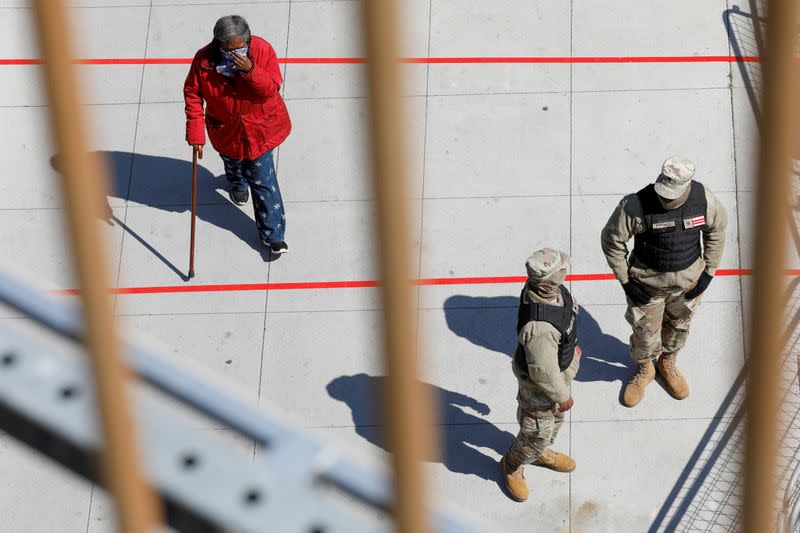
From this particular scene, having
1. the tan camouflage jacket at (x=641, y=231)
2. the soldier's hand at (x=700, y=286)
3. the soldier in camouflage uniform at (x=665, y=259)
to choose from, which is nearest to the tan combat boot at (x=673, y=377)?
the soldier in camouflage uniform at (x=665, y=259)

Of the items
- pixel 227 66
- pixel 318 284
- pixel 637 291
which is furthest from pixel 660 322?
pixel 227 66

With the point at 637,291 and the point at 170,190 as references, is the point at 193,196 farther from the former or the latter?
the point at 637,291

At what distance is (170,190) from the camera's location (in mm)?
8500

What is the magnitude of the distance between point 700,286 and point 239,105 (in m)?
2.88

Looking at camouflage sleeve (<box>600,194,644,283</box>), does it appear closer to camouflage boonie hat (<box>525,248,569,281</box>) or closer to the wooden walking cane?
camouflage boonie hat (<box>525,248,569,281</box>)

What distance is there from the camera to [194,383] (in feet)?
7.48

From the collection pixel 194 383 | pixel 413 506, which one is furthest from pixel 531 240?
pixel 413 506

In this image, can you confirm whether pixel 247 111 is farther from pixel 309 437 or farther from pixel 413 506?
pixel 413 506

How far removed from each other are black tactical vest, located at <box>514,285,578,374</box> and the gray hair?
87.3 inches

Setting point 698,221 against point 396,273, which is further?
point 698,221

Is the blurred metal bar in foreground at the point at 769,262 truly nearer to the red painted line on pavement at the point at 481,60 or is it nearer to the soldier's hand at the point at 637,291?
the soldier's hand at the point at 637,291

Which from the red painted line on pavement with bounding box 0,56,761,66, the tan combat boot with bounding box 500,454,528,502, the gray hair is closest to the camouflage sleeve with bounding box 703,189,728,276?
the tan combat boot with bounding box 500,454,528,502

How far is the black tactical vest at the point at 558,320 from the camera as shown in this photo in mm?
6102

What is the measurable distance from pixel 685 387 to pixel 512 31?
10.2 ft
